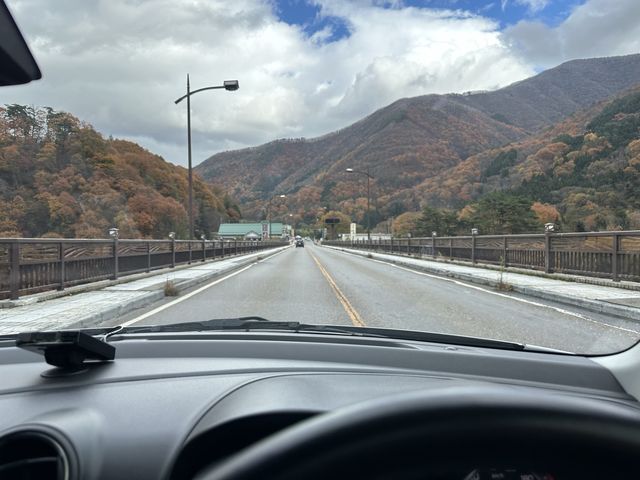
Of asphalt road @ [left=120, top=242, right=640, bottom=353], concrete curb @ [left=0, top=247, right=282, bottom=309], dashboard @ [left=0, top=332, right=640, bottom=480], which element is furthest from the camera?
concrete curb @ [left=0, top=247, right=282, bottom=309]

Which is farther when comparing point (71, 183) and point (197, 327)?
point (71, 183)

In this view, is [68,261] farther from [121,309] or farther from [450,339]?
[450,339]

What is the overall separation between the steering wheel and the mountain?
81.1 m

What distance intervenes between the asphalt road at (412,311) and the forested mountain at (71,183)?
55.1 feet

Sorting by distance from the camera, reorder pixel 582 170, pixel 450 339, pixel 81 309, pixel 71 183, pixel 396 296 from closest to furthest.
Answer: pixel 450 339, pixel 81 309, pixel 396 296, pixel 71 183, pixel 582 170

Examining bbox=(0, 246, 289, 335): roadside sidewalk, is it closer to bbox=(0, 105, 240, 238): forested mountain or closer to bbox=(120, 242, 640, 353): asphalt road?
bbox=(120, 242, 640, 353): asphalt road

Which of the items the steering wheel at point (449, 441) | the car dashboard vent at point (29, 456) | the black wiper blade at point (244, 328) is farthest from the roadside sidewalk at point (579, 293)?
the car dashboard vent at point (29, 456)

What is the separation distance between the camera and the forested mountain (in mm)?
26047

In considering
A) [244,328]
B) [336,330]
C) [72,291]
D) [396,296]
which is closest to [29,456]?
[244,328]

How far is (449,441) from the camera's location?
38.5 inches

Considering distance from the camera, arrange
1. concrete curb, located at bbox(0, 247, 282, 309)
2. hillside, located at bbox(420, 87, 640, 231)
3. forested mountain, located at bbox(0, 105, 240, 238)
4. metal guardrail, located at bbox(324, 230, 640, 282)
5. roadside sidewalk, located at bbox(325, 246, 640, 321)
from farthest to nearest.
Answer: hillside, located at bbox(420, 87, 640, 231), forested mountain, located at bbox(0, 105, 240, 238), metal guardrail, located at bbox(324, 230, 640, 282), concrete curb, located at bbox(0, 247, 282, 309), roadside sidewalk, located at bbox(325, 246, 640, 321)

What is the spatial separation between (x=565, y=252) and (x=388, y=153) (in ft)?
379

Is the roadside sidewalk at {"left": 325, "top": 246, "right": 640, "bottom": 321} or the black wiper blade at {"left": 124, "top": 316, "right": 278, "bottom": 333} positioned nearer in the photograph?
the black wiper blade at {"left": 124, "top": 316, "right": 278, "bottom": 333}

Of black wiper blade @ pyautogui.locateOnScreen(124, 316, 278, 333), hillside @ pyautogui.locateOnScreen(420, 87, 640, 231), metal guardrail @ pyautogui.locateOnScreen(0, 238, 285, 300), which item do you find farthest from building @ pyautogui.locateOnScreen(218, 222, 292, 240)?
black wiper blade @ pyautogui.locateOnScreen(124, 316, 278, 333)
